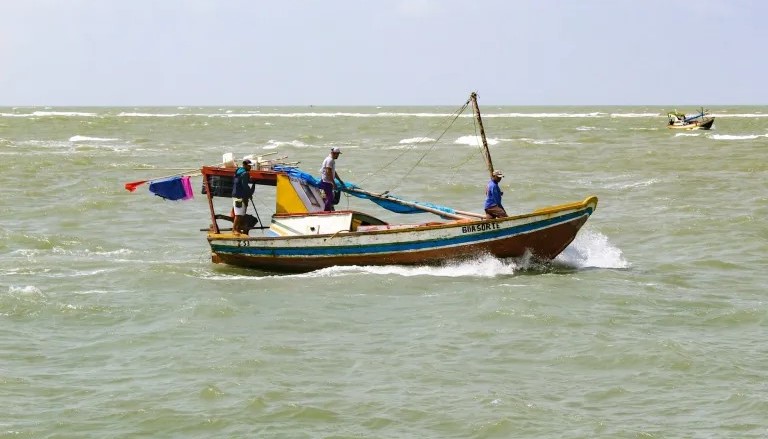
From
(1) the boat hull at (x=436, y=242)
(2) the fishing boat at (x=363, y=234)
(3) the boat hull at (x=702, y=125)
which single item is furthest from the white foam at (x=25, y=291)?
(3) the boat hull at (x=702, y=125)

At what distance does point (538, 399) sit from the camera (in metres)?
11.4

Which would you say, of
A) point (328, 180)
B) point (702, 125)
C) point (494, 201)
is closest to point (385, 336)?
point (494, 201)

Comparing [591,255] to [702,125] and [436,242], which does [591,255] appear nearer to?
[436,242]

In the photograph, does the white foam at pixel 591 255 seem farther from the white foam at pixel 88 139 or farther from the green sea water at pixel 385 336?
the white foam at pixel 88 139

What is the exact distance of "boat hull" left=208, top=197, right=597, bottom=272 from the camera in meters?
18.1

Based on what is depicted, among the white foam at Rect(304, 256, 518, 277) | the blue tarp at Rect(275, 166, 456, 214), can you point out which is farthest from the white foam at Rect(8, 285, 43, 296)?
the blue tarp at Rect(275, 166, 456, 214)

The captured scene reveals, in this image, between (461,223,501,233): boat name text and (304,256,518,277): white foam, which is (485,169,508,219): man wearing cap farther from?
(304,256,518,277): white foam

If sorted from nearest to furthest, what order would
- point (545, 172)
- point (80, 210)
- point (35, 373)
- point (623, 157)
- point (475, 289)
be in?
point (35, 373), point (475, 289), point (80, 210), point (545, 172), point (623, 157)

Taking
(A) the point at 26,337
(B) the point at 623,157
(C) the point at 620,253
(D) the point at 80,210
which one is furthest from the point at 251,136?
(A) the point at 26,337

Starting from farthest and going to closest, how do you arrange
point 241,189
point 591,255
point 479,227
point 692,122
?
1. point 692,122
2. point 591,255
3. point 241,189
4. point 479,227

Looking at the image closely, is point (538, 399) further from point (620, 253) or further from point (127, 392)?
point (620, 253)

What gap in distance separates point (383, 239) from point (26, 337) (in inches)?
262

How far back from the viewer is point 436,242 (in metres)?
18.3

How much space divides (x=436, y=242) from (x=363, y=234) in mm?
1326
